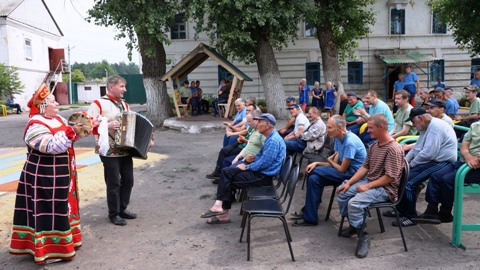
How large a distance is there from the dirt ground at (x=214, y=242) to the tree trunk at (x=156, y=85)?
9.76 metres

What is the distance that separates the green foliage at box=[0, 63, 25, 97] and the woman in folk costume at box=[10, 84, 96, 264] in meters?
26.0

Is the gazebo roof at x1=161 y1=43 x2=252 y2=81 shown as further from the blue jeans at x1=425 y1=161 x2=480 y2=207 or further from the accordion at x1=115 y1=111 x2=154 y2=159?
the blue jeans at x1=425 y1=161 x2=480 y2=207

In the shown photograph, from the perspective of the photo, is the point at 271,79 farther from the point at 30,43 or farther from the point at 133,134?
the point at 30,43

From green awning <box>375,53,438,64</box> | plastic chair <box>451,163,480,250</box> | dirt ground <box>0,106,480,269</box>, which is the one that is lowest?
dirt ground <box>0,106,480,269</box>

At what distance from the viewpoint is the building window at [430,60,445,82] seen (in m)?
27.0

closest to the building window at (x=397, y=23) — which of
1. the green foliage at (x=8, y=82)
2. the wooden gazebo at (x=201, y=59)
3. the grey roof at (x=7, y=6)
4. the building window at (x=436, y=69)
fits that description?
the building window at (x=436, y=69)

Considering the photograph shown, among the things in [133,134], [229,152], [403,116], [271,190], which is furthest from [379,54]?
[133,134]

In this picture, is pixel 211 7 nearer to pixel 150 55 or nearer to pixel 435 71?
pixel 150 55

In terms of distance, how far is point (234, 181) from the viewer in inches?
210

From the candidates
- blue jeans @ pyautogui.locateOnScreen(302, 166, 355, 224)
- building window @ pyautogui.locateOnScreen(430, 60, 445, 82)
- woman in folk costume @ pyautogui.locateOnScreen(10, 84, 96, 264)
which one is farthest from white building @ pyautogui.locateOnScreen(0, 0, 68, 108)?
blue jeans @ pyautogui.locateOnScreen(302, 166, 355, 224)

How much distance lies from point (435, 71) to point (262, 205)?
2642 centimetres

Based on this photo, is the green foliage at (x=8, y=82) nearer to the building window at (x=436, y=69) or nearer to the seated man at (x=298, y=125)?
the seated man at (x=298, y=125)

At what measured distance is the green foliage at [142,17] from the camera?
14.5m

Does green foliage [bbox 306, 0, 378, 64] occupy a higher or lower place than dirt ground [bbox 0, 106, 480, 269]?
higher
